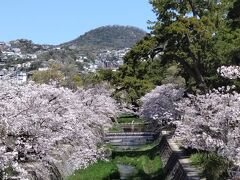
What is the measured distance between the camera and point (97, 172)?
26.9 m

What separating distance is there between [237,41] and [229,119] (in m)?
12.0

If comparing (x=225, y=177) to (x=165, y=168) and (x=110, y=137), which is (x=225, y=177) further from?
(x=110, y=137)

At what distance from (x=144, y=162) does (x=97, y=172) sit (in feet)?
19.3

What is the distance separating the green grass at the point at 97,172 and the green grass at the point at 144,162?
6.78 ft

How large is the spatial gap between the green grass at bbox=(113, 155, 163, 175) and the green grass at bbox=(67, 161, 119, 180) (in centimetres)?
207

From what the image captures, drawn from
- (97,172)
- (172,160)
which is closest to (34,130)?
(97,172)

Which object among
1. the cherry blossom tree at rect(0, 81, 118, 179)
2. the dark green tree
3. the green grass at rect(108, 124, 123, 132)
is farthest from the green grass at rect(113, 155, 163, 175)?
the green grass at rect(108, 124, 123, 132)

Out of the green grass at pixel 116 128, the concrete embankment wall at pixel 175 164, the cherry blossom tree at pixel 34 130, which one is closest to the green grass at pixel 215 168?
→ the concrete embankment wall at pixel 175 164

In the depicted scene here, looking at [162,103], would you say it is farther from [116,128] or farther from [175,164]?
[175,164]

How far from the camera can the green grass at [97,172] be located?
25.1m

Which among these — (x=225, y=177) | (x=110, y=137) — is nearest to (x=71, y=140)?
(x=225, y=177)

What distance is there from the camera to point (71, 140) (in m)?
20.9

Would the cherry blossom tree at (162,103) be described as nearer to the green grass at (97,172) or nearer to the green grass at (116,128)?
the green grass at (116,128)

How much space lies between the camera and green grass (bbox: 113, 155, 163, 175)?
2959cm
